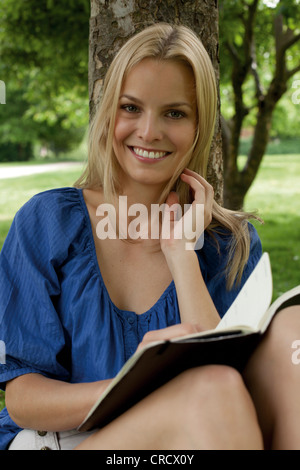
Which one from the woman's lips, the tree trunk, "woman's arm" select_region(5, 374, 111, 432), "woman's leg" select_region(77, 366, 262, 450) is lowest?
"woman's arm" select_region(5, 374, 111, 432)

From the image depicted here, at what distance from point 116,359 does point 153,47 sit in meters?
1.11

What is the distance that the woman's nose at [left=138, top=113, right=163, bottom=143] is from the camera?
6.70ft

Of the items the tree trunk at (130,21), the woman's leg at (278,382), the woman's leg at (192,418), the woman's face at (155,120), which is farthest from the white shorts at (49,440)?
the tree trunk at (130,21)

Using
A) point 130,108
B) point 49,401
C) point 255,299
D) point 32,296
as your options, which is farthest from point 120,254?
point 255,299

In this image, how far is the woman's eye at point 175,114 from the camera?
2090 millimetres

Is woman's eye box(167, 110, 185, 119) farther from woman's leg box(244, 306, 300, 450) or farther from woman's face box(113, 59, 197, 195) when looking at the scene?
woman's leg box(244, 306, 300, 450)

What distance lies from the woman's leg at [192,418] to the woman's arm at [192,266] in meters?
0.47

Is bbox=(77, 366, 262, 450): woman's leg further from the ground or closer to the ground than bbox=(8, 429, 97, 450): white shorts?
further from the ground

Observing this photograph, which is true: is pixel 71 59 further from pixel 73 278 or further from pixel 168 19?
pixel 73 278

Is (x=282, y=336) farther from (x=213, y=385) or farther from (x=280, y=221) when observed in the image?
(x=280, y=221)

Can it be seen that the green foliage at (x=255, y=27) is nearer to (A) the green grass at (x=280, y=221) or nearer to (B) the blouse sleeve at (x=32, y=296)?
(A) the green grass at (x=280, y=221)

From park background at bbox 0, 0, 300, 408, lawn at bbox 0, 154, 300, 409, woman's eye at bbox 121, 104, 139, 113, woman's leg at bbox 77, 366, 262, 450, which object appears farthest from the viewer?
lawn at bbox 0, 154, 300, 409

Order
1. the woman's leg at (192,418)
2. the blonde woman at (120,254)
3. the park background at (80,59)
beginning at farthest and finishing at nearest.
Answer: the park background at (80,59), the blonde woman at (120,254), the woman's leg at (192,418)

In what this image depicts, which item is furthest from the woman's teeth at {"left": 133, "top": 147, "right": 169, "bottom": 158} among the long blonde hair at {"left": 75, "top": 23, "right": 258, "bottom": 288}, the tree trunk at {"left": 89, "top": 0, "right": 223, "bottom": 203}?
the tree trunk at {"left": 89, "top": 0, "right": 223, "bottom": 203}
